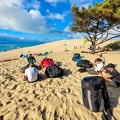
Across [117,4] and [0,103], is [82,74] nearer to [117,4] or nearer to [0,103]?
[0,103]

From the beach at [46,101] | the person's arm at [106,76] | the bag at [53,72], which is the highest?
the bag at [53,72]

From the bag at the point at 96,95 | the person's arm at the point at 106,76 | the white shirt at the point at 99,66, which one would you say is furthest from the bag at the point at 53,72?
the bag at the point at 96,95

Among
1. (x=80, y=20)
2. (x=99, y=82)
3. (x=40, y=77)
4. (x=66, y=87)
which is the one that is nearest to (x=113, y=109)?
(x=99, y=82)

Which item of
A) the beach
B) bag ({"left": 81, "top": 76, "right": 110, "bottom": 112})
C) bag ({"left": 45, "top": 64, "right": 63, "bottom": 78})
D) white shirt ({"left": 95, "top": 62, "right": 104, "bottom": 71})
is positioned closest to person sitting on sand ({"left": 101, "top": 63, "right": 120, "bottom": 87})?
the beach

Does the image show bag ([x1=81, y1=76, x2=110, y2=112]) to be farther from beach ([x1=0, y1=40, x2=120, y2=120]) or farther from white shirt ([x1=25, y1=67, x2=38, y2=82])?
white shirt ([x1=25, y1=67, x2=38, y2=82])

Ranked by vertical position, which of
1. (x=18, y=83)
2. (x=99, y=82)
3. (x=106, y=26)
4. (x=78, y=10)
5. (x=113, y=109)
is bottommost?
(x=113, y=109)

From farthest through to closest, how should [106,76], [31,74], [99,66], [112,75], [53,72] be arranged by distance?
[99,66] < [53,72] < [31,74] < [106,76] < [112,75]

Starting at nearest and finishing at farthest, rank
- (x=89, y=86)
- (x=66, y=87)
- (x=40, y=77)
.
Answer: (x=89, y=86) < (x=66, y=87) < (x=40, y=77)

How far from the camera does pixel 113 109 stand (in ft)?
13.4

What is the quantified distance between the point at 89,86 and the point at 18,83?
149 inches

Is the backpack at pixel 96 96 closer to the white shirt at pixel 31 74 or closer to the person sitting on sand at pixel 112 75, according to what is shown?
the person sitting on sand at pixel 112 75

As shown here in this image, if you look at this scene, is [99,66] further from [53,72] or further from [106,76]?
[53,72]

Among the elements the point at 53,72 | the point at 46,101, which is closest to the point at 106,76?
the point at 53,72

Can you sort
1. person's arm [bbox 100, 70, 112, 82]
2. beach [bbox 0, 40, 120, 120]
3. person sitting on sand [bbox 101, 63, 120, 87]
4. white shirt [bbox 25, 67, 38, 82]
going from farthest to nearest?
white shirt [bbox 25, 67, 38, 82]
person's arm [bbox 100, 70, 112, 82]
person sitting on sand [bbox 101, 63, 120, 87]
beach [bbox 0, 40, 120, 120]
